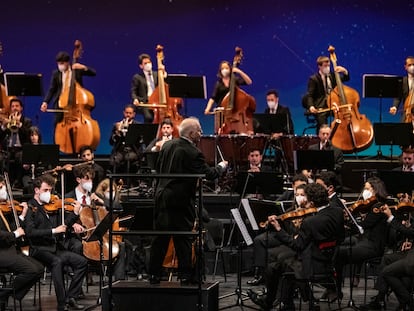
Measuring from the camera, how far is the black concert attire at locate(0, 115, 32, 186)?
14023mm

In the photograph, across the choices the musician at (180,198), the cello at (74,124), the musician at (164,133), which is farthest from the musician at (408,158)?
the cello at (74,124)

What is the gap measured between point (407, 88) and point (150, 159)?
409cm

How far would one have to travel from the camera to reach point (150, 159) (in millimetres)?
12516

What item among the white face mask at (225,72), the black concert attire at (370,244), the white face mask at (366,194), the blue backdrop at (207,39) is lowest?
the black concert attire at (370,244)

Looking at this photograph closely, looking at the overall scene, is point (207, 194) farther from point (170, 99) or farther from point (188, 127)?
point (188, 127)

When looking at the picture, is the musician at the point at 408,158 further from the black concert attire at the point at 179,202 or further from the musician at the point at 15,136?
the musician at the point at 15,136

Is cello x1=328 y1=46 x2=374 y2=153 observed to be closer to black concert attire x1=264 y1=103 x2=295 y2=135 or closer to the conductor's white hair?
black concert attire x1=264 y1=103 x2=295 y2=135

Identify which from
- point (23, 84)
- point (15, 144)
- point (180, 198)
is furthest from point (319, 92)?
point (180, 198)

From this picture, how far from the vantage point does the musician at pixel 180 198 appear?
895 cm

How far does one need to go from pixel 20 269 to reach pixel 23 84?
479cm

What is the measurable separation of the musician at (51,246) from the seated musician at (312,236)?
2041 mm

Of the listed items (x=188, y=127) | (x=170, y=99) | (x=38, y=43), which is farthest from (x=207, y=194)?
(x=38, y=43)

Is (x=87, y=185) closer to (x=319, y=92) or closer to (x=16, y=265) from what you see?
(x=16, y=265)

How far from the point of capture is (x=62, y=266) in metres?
10.1
